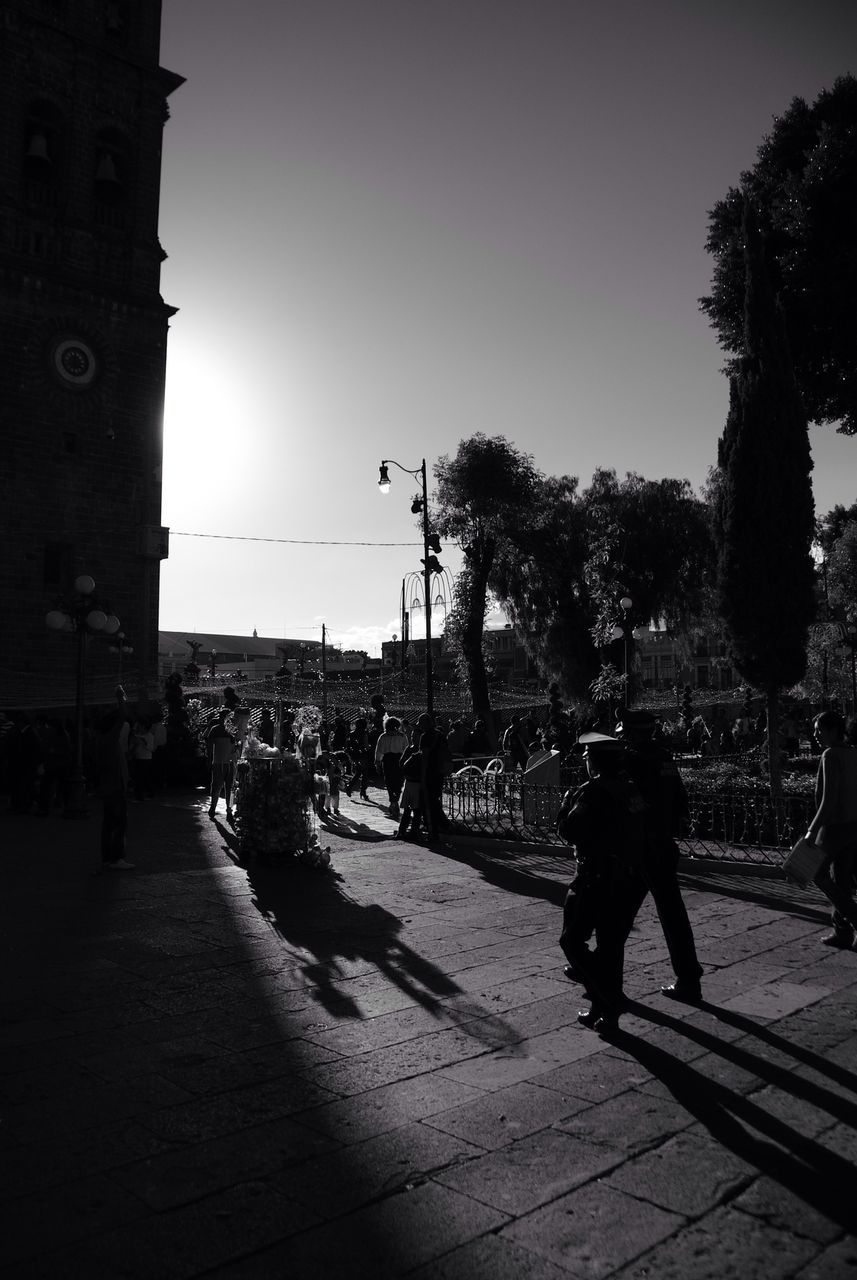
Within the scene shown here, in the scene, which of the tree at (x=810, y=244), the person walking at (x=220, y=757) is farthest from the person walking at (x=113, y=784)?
the tree at (x=810, y=244)

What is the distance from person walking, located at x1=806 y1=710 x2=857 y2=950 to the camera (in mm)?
6613

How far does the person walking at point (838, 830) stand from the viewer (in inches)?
260

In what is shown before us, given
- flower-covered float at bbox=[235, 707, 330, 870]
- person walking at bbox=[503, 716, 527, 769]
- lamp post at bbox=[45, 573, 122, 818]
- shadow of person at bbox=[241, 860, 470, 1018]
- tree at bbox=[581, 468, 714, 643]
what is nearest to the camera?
shadow of person at bbox=[241, 860, 470, 1018]

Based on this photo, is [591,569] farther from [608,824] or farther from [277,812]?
[608,824]

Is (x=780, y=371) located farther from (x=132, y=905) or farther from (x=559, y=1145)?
(x=559, y=1145)

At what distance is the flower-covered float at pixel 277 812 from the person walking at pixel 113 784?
1428 mm

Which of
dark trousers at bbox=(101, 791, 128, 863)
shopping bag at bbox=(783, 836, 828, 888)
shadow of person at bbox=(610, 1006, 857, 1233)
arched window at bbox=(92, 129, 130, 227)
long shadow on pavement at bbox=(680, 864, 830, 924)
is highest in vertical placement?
arched window at bbox=(92, 129, 130, 227)

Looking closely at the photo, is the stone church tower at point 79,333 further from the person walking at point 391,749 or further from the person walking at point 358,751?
the person walking at point 391,749

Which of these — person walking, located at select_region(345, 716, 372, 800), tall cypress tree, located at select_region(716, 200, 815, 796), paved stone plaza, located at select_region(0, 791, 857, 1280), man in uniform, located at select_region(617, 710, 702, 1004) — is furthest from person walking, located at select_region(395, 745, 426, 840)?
man in uniform, located at select_region(617, 710, 702, 1004)

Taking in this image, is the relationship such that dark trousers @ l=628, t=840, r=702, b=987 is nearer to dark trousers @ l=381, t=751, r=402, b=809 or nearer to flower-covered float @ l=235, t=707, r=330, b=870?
flower-covered float @ l=235, t=707, r=330, b=870

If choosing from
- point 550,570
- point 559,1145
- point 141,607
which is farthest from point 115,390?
point 559,1145

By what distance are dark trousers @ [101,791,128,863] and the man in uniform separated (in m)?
6.55

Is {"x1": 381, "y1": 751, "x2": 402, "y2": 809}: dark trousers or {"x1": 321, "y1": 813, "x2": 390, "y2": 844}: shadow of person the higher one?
{"x1": 381, "y1": 751, "x2": 402, "y2": 809}: dark trousers

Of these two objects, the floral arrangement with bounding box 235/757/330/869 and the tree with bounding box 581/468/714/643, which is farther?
the tree with bounding box 581/468/714/643
